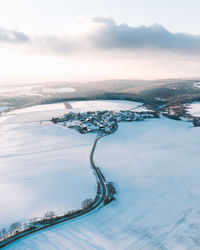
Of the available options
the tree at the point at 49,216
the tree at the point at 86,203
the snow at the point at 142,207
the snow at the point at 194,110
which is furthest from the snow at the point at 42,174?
the snow at the point at 194,110

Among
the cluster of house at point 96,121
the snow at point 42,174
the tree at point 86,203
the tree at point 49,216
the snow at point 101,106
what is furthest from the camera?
the snow at point 101,106

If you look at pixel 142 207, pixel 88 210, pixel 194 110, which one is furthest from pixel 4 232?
pixel 194 110

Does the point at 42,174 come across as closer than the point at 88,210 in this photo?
No

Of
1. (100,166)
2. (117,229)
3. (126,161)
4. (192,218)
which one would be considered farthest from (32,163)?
(192,218)

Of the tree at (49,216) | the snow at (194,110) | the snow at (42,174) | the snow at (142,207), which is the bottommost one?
the snow at (142,207)

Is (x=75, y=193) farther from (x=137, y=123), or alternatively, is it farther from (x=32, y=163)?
(x=137, y=123)

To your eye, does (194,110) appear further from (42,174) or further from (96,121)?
(42,174)

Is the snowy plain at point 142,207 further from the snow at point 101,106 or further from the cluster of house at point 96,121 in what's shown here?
the snow at point 101,106

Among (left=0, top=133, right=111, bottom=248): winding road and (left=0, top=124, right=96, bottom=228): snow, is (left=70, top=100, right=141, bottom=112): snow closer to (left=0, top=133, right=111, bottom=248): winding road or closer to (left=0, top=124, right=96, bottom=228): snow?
(left=0, top=124, right=96, bottom=228): snow
